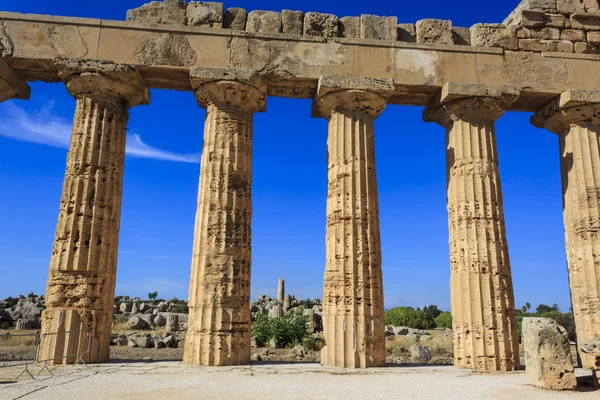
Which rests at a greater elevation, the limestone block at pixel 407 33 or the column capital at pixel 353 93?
the limestone block at pixel 407 33

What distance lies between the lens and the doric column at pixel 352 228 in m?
11.7

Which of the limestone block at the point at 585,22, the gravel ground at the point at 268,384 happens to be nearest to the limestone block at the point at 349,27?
the limestone block at the point at 585,22

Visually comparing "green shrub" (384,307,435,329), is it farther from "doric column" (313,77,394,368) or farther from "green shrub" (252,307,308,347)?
"doric column" (313,77,394,368)

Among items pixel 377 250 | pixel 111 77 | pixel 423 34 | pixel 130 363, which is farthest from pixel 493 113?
pixel 130 363

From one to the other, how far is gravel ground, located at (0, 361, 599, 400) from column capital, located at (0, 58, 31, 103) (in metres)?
7.28

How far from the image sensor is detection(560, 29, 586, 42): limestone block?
14.1 meters

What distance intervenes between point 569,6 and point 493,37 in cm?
249

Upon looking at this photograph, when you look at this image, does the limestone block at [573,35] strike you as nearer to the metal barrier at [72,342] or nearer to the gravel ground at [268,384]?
the gravel ground at [268,384]

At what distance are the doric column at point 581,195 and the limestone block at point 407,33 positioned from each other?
429 cm

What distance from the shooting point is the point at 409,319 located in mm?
34656

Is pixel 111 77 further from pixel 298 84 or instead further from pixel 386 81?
pixel 386 81

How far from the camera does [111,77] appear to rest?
12.6 m

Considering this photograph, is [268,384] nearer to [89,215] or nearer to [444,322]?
[89,215]

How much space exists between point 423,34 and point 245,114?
5.39 metres
